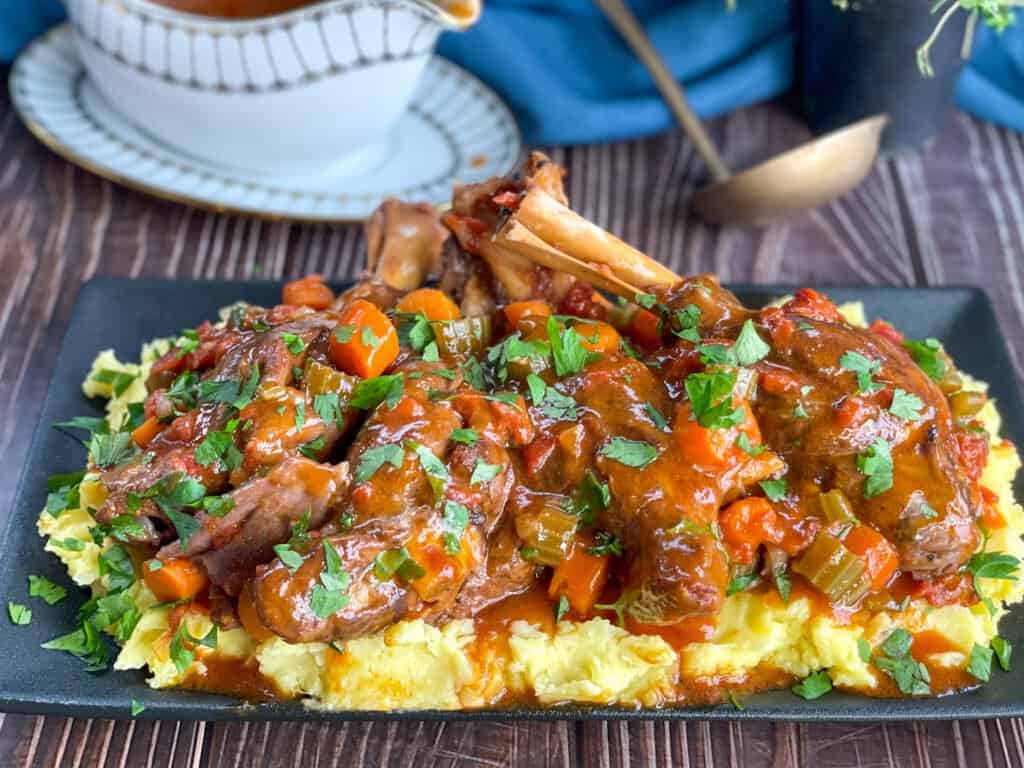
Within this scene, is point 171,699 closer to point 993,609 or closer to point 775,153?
point 993,609

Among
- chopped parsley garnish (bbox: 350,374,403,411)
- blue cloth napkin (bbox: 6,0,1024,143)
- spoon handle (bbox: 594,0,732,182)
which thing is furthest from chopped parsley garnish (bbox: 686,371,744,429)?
blue cloth napkin (bbox: 6,0,1024,143)

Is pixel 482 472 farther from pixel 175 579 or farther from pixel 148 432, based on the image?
pixel 148 432

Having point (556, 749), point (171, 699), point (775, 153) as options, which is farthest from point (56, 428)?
point (775, 153)

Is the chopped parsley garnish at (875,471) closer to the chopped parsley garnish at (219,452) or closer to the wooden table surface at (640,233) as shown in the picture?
the wooden table surface at (640,233)

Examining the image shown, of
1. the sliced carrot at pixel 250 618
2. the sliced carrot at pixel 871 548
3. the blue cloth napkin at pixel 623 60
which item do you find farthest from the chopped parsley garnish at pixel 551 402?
the blue cloth napkin at pixel 623 60

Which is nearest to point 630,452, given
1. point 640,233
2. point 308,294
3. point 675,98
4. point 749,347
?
point 749,347
